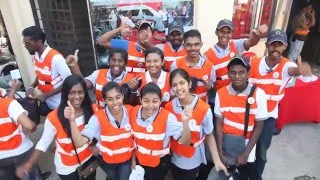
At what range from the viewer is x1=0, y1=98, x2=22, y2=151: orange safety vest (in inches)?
95.9

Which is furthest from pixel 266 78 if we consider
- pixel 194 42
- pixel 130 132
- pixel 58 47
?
pixel 58 47

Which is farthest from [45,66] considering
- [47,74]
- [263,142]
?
[263,142]

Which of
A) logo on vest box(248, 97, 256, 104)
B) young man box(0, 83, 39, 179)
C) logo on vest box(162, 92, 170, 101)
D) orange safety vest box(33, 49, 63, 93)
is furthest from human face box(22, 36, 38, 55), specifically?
logo on vest box(248, 97, 256, 104)

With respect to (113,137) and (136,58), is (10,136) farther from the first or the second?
(136,58)

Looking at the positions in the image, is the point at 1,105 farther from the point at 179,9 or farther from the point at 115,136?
the point at 179,9

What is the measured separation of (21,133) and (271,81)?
2.59 metres

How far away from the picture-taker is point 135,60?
3543 mm

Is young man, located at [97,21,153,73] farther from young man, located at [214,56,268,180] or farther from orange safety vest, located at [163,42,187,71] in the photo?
young man, located at [214,56,268,180]

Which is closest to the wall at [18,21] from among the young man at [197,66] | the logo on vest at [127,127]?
the young man at [197,66]

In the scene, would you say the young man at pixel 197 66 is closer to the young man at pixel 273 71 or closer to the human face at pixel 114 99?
the young man at pixel 273 71

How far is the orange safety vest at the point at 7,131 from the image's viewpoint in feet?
7.99

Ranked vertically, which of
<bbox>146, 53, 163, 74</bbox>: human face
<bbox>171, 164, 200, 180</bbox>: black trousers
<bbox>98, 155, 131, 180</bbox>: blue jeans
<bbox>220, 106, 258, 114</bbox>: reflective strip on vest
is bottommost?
<bbox>171, 164, 200, 180</bbox>: black trousers

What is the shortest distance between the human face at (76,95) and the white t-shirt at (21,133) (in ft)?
1.55

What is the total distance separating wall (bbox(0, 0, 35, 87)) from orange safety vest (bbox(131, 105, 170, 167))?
3.34 meters
